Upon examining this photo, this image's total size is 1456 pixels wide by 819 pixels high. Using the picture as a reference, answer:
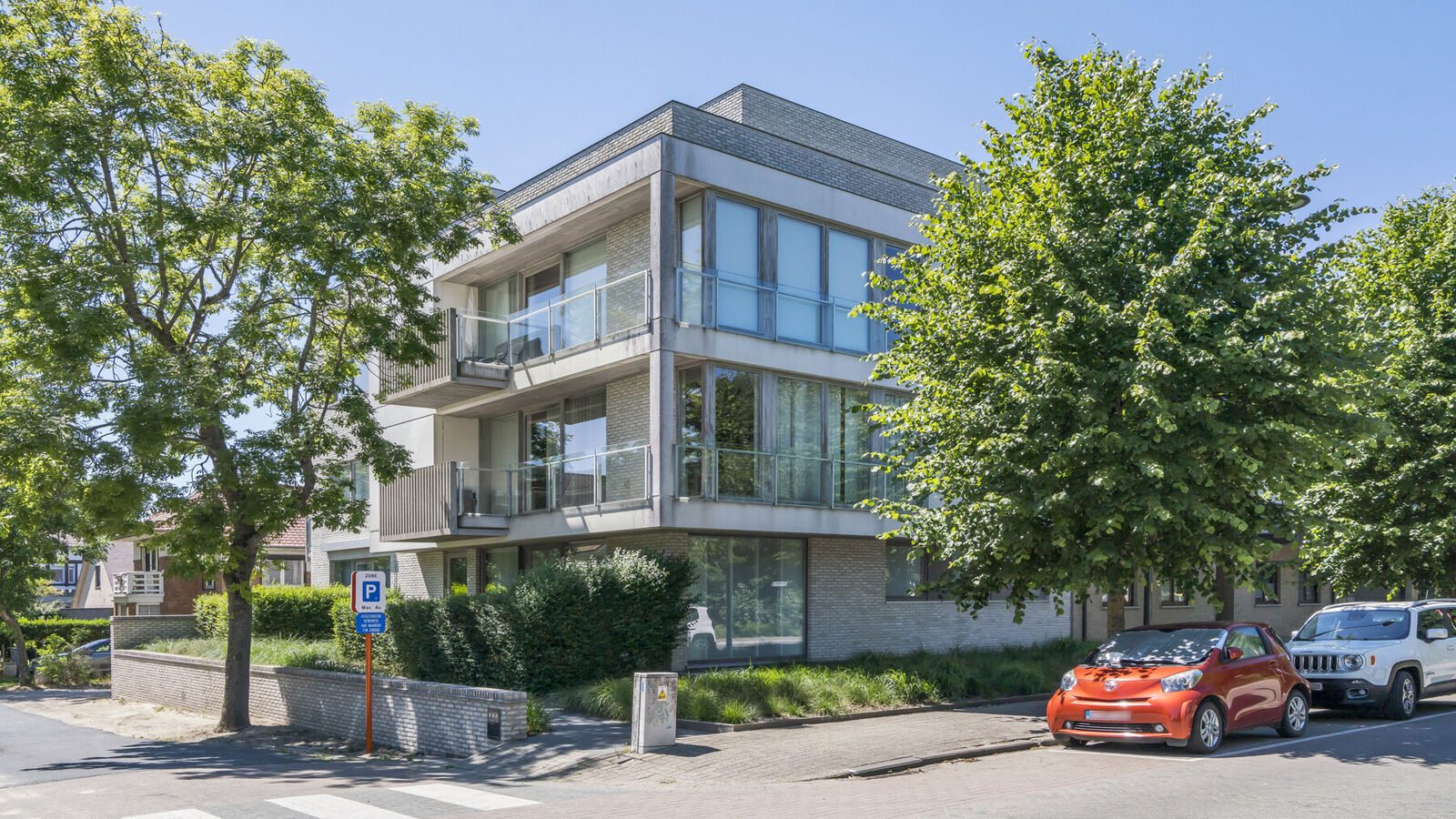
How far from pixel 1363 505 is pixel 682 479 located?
47.9 ft

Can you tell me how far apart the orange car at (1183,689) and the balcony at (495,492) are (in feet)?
27.1

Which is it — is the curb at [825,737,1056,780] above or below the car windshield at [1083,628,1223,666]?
below

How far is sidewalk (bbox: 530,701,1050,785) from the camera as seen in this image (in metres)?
12.0

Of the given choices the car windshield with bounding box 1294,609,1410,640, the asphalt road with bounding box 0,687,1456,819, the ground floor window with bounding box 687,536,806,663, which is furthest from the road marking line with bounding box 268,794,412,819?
the car windshield with bounding box 1294,609,1410,640

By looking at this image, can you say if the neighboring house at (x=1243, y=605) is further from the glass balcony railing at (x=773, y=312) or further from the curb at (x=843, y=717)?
the glass balcony railing at (x=773, y=312)

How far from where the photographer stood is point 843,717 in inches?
618

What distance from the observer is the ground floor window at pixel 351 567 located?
2933cm

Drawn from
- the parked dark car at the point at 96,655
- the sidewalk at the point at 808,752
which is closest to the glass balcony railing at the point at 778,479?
the sidewalk at the point at 808,752

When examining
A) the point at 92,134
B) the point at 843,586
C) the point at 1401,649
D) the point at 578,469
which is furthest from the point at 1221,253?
the point at 92,134

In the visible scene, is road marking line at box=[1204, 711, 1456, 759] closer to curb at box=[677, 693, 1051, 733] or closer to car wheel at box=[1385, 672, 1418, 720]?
car wheel at box=[1385, 672, 1418, 720]

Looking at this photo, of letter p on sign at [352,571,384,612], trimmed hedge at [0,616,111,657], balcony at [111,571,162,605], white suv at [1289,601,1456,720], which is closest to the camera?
letter p on sign at [352,571,384,612]

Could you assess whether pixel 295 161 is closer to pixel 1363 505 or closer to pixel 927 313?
pixel 927 313

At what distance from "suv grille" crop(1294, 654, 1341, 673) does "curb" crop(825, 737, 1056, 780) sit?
5149 mm

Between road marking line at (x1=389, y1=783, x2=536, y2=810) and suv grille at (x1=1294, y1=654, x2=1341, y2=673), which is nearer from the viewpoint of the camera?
road marking line at (x1=389, y1=783, x2=536, y2=810)
